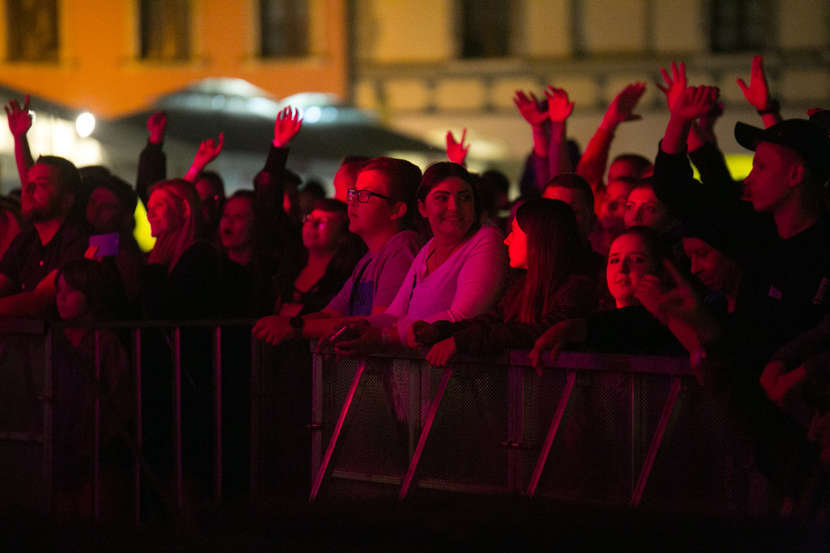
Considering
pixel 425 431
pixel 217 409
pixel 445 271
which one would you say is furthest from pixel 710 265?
pixel 217 409

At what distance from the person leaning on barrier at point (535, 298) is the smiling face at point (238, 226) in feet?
7.85

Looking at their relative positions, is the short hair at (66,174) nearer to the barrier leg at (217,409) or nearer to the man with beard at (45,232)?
the man with beard at (45,232)

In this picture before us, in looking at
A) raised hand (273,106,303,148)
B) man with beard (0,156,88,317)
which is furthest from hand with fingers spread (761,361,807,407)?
man with beard (0,156,88,317)

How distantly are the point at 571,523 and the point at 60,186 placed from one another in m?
3.64

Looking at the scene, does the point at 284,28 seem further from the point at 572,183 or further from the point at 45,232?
the point at 572,183

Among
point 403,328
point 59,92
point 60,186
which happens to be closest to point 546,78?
point 59,92

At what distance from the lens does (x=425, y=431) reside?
4.87 metres

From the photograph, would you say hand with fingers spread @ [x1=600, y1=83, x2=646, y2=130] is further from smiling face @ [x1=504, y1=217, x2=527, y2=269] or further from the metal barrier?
the metal barrier

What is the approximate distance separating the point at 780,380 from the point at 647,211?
2016 mm

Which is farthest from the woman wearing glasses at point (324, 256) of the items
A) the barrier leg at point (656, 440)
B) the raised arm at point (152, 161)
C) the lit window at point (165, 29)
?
the lit window at point (165, 29)

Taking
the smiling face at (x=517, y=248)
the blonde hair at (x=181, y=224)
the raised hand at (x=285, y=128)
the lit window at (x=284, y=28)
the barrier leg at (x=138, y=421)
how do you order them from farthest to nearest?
1. the lit window at (x=284, y=28)
2. the raised hand at (x=285, y=128)
3. the blonde hair at (x=181, y=224)
4. the smiling face at (x=517, y=248)
5. the barrier leg at (x=138, y=421)

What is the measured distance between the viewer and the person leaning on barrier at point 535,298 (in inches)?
184

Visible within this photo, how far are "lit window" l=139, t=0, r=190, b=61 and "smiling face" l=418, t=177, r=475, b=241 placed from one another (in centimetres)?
2350

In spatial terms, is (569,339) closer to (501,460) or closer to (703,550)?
(501,460)
